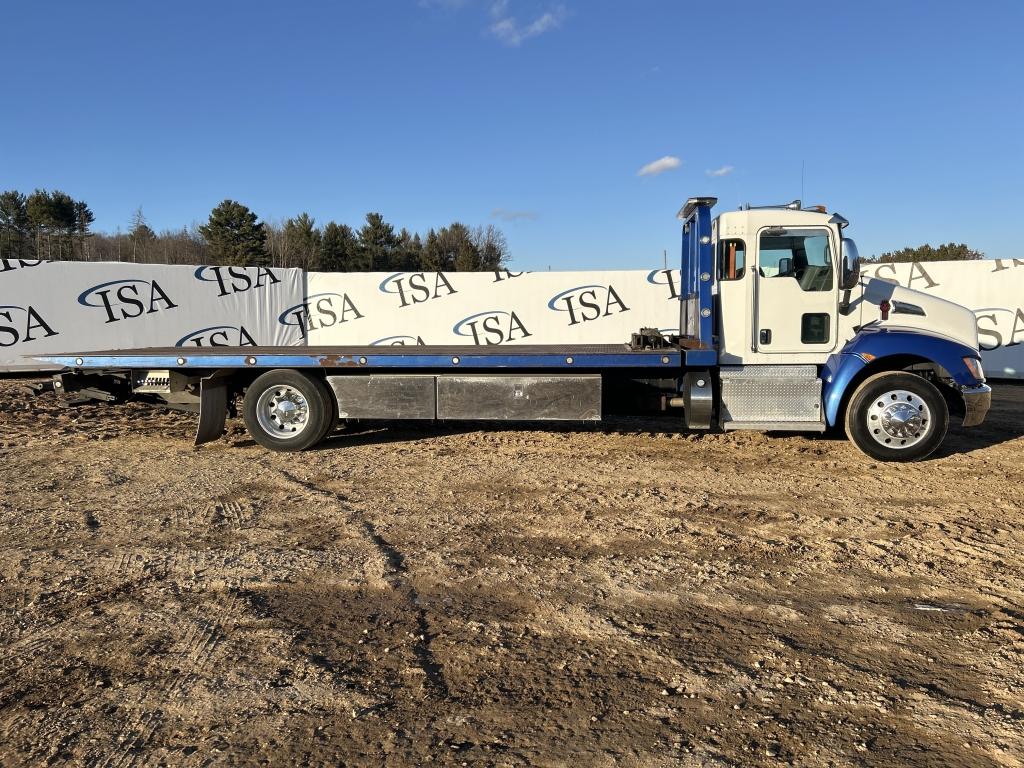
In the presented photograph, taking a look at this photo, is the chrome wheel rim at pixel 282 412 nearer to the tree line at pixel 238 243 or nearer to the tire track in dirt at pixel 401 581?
the tire track in dirt at pixel 401 581

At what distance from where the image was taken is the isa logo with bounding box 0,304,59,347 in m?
13.9

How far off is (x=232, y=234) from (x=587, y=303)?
3535 cm

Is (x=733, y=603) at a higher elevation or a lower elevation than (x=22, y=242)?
lower

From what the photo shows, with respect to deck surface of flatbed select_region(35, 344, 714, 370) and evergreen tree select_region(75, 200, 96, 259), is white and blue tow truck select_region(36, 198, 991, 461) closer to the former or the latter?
deck surface of flatbed select_region(35, 344, 714, 370)

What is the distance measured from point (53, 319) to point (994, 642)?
16.5 m

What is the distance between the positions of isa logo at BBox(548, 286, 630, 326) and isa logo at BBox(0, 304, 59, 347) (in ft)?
36.0

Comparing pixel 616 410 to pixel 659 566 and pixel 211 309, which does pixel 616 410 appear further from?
pixel 211 309

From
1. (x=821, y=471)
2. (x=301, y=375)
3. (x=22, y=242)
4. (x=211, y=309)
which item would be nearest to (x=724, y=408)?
(x=821, y=471)

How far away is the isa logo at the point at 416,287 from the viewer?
16.7m

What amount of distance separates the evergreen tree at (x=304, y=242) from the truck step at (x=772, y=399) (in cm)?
4420

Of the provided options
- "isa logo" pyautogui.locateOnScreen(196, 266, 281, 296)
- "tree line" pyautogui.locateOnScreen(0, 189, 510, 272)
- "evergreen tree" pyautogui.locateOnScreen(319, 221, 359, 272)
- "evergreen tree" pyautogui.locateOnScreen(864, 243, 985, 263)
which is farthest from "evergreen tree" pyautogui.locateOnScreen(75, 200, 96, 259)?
"evergreen tree" pyautogui.locateOnScreen(864, 243, 985, 263)

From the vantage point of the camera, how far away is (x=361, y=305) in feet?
55.7

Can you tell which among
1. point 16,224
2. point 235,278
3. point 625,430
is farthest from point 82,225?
point 625,430

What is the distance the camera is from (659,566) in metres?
4.31
